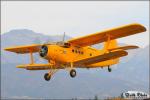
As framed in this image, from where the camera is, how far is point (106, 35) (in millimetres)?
43031

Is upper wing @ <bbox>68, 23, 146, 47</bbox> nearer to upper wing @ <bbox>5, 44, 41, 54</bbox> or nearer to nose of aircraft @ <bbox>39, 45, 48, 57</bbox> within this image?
nose of aircraft @ <bbox>39, 45, 48, 57</bbox>

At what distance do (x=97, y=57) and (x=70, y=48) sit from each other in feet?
9.26

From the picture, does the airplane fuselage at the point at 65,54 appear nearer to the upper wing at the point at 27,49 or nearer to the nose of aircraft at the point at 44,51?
the nose of aircraft at the point at 44,51

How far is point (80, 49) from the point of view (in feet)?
138

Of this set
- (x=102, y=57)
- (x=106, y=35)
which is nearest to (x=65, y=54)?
(x=102, y=57)

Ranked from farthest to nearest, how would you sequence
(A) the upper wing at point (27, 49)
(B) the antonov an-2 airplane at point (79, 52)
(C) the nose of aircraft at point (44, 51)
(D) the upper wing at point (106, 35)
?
(A) the upper wing at point (27, 49)
(D) the upper wing at point (106, 35)
(B) the antonov an-2 airplane at point (79, 52)
(C) the nose of aircraft at point (44, 51)

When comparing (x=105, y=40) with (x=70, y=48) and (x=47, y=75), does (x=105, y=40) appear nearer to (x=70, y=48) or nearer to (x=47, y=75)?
(x=70, y=48)

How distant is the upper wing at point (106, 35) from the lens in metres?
40.9

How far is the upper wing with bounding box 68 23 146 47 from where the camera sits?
40.9 meters

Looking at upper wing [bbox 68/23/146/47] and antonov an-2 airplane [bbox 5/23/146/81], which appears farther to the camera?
upper wing [bbox 68/23/146/47]

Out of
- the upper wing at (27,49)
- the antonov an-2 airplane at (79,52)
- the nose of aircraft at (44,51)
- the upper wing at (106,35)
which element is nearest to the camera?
the nose of aircraft at (44,51)

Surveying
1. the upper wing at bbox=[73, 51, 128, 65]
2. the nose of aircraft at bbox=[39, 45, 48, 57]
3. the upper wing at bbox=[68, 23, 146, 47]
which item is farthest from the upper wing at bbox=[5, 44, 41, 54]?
the upper wing at bbox=[73, 51, 128, 65]

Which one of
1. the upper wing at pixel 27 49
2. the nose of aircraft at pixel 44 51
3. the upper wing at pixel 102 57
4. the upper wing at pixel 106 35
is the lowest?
the upper wing at pixel 102 57

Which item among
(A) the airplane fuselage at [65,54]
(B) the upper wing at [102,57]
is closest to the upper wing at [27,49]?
(A) the airplane fuselage at [65,54]
